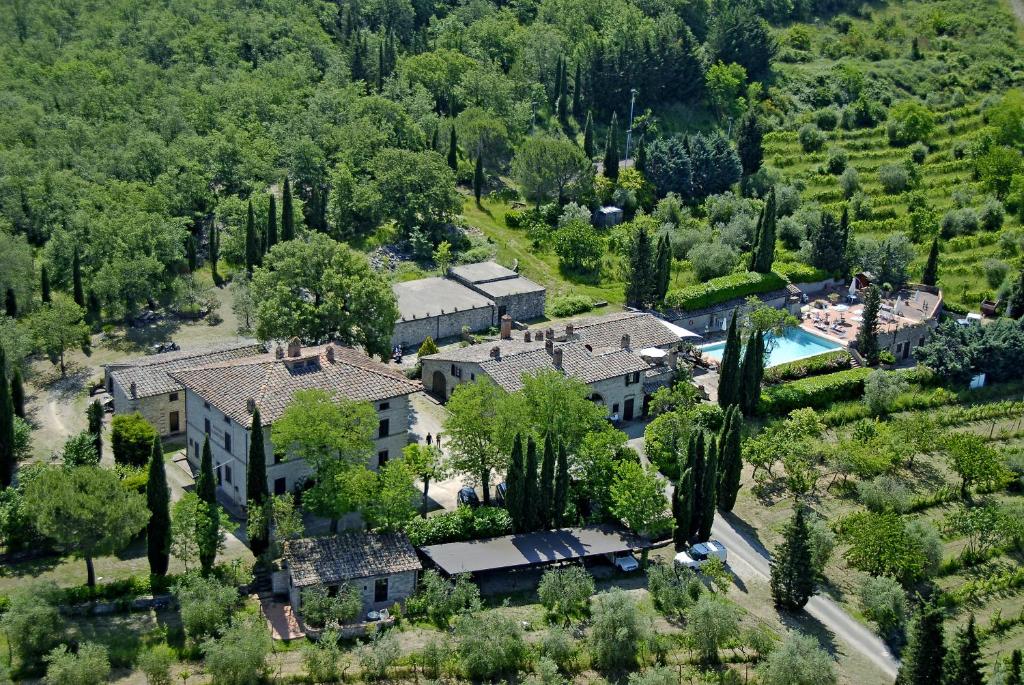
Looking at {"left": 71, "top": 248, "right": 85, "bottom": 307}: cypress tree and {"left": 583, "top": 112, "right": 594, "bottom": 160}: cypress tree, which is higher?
{"left": 583, "top": 112, "right": 594, "bottom": 160}: cypress tree

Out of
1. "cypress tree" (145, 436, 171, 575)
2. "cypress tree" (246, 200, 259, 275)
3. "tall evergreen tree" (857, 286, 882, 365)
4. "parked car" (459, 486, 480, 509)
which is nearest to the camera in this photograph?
"cypress tree" (145, 436, 171, 575)

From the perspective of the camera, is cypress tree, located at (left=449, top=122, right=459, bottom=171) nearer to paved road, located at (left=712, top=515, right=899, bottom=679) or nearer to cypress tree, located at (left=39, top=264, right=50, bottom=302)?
cypress tree, located at (left=39, top=264, right=50, bottom=302)

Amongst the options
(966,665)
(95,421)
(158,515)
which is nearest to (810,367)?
(966,665)

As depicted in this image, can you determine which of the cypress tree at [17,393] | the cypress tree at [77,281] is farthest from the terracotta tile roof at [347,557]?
the cypress tree at [77,281]

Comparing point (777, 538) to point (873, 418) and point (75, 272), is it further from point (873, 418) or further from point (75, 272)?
point (75, 272)

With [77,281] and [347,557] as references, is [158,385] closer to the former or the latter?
Result: [347,557]

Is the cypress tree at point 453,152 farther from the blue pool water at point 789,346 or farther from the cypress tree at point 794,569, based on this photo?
the cypress tree at point 794,569

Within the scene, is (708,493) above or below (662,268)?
below

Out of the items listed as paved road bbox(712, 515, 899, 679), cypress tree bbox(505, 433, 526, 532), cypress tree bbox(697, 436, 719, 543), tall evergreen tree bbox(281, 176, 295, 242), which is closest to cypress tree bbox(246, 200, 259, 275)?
tall evergreen tree bbox(281, 176, 295, 242)
